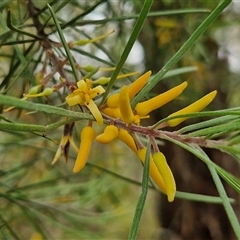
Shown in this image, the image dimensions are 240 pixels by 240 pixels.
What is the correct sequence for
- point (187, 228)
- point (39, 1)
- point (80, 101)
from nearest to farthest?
point (80, 101)
point (39, 1)
point (187, 228)

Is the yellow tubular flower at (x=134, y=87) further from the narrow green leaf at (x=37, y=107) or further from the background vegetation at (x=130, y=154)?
the background vegetation at (x=130, y=154)

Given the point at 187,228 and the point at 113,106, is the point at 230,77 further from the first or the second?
the point at 113,106

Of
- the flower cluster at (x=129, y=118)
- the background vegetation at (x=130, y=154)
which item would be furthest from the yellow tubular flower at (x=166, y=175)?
the background vegetation at (x=130, y=154)

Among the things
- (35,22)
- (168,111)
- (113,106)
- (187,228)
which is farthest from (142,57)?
(113,106)

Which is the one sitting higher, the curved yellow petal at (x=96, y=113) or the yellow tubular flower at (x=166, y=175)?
the curved yellow petal at (x=96, y=113)

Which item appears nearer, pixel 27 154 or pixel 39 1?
pixel 39 1
